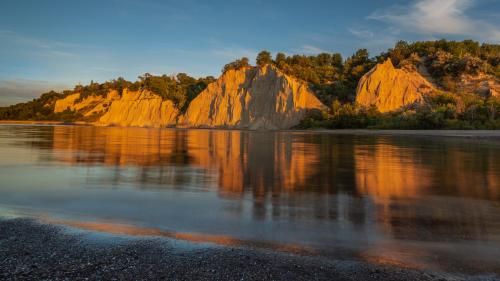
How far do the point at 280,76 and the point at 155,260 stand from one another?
Result: 6201cm

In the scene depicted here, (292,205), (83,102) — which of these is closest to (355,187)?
(292,205)

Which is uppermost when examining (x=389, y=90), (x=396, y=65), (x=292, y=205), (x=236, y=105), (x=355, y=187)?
(x=396, y=65)

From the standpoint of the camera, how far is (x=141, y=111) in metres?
88.1

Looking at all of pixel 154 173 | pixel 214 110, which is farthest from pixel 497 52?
pixel 154 173

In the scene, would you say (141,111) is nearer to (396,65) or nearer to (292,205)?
(396,65)

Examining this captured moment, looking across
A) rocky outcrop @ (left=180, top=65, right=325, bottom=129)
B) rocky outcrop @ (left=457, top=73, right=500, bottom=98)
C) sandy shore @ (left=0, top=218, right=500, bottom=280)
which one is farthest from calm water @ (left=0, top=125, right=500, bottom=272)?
rocky outcrop @ (left=457, top=73, right=500, bottom=98)

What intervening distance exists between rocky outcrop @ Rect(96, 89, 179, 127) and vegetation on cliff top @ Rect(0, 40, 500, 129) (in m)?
2.21

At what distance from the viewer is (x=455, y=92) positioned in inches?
2327

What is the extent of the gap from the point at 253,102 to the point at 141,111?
33379 mm

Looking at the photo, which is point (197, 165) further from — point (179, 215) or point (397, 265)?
point (397, 265)

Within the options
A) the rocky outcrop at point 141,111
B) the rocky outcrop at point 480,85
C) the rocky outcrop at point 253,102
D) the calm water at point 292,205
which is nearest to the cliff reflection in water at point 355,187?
the calm water at point 292,205

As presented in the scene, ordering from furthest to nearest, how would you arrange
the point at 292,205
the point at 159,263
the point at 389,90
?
the point at 389,90 < the point at 292,205 < the point at 159,263

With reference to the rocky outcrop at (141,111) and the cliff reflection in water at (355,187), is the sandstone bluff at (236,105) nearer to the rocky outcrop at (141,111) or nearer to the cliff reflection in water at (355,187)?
the rocky outcrop at (141,111)

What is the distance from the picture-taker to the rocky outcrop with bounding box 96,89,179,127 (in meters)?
84.6
